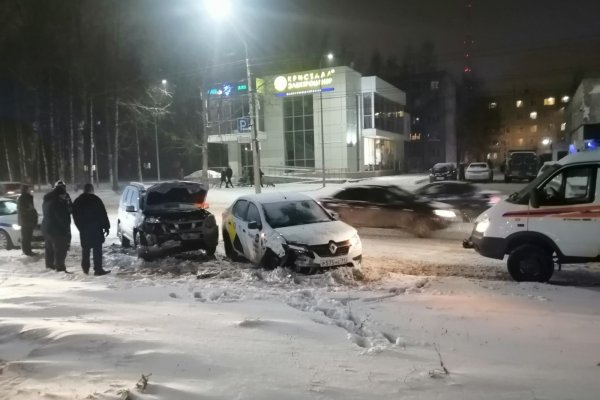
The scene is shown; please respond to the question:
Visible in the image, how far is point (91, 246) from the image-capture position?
10.8 metres

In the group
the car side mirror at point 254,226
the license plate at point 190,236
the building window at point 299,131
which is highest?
the building window at point 299,131

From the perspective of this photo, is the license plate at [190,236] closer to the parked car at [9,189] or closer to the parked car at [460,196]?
the parked car at [460,196]

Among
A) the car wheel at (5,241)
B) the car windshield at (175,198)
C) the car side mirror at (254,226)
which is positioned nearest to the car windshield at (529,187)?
the car side mirror at (254,226)

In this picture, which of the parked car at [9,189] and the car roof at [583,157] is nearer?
the car roof at [583,157]

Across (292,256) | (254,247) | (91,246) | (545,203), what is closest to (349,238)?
(292,256)

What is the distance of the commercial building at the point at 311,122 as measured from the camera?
157 feet

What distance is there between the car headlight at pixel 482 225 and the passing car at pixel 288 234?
2160 millimetres

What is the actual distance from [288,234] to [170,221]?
369 cm

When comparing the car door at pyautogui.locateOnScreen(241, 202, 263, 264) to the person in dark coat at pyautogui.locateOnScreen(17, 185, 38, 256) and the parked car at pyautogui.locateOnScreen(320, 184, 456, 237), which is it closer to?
the parked car at pyautogui.locateOnScreen(320, 184, 456, 237)

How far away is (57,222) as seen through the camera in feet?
36.2

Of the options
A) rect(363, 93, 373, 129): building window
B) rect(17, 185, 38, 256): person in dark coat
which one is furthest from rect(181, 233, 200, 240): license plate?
rect(363, 93, 373, 129): building window

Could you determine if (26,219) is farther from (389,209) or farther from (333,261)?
(389,209)

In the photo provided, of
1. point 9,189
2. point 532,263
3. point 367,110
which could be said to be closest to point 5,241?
point 532,263

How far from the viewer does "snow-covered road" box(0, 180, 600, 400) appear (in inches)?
171
